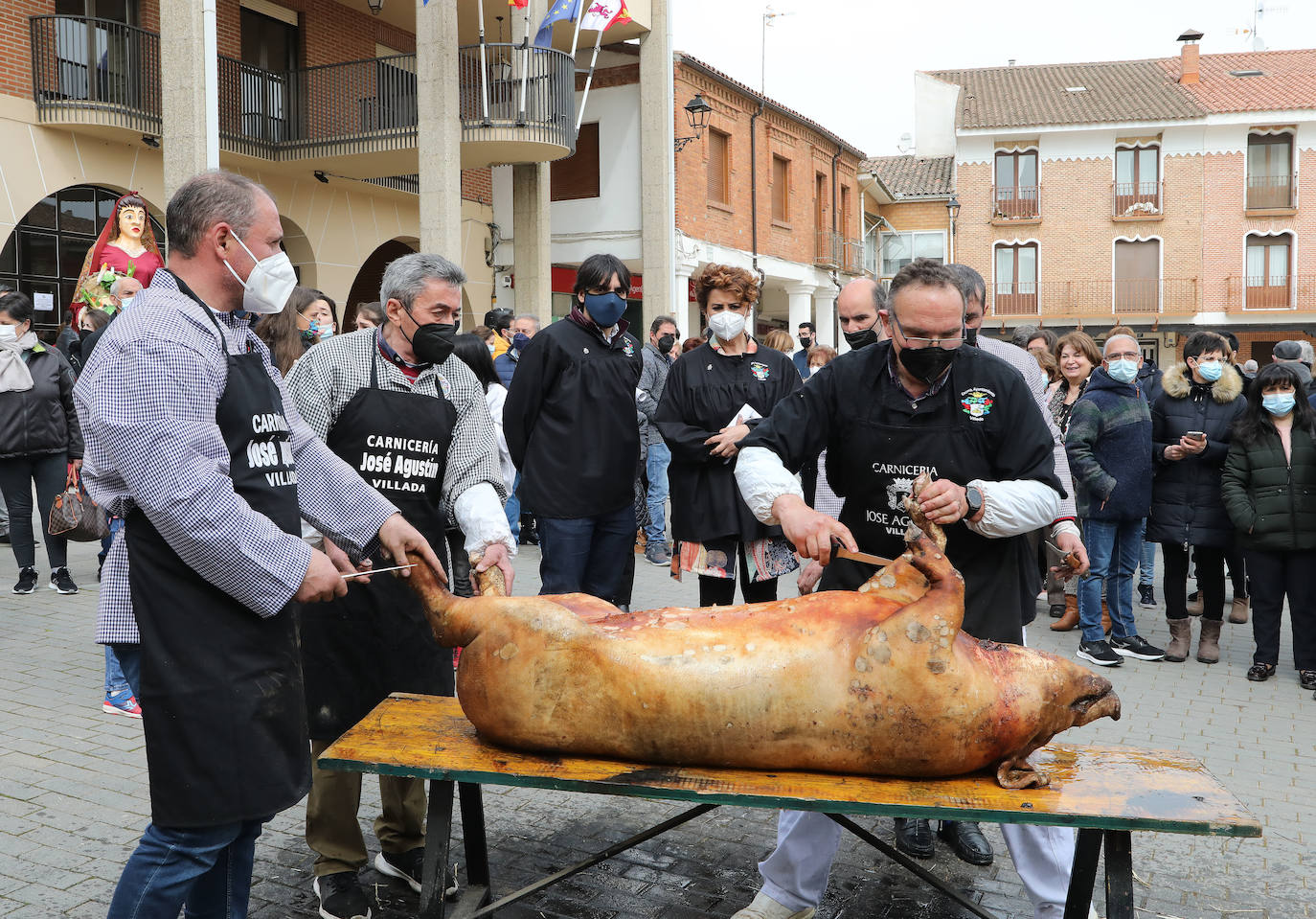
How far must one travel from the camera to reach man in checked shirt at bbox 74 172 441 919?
101 inches

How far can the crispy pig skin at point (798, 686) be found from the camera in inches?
108

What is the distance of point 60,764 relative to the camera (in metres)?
4.94

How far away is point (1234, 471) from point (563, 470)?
4.44 metres

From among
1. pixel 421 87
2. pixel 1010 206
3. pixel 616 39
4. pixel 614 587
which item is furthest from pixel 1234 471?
pixel 1010 206

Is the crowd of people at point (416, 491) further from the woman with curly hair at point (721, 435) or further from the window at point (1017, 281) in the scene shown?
the window at point (1017, 281)

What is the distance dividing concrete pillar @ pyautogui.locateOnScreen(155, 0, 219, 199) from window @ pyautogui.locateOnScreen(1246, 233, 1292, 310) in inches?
1415

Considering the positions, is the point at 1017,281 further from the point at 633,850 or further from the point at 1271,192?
the point at 633,850

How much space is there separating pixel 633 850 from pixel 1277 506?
491cm

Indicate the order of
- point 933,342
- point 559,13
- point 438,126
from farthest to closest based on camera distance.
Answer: point 559,13
point 438,126
point 933,342

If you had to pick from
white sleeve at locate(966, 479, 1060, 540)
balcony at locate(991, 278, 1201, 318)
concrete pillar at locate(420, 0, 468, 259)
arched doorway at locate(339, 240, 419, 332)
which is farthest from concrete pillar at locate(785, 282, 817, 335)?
white sleeve at locate(966, 479, 1060, 540)

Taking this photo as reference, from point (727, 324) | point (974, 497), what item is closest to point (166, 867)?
point (974, 497)

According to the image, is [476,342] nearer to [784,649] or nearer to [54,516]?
[54,516]

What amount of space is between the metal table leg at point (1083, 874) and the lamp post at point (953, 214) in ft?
124

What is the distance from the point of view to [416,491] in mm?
3830
